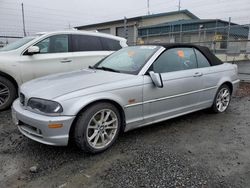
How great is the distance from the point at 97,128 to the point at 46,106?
676mm

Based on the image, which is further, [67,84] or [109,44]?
[109,44]

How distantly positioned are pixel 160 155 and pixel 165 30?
17530 millimetres

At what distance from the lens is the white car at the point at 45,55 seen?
4.17 metres

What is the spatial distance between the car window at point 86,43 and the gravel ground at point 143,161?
8.15ft

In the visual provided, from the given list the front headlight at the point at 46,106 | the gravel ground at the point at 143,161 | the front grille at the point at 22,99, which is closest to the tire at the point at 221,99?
the gravel ground at the point at 143,161

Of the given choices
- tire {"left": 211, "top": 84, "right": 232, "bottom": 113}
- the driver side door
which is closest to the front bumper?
the driver side door

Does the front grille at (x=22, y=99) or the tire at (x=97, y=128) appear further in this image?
the front grille at (x=22, y=99)

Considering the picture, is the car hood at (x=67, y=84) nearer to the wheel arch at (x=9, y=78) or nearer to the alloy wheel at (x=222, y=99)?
the wheel arch at (x=9, y=78)

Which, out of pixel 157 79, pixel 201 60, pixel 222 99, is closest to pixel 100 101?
pixel 157 79

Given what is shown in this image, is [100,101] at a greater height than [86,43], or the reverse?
[86,43]

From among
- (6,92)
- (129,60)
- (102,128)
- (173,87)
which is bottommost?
(102,128)

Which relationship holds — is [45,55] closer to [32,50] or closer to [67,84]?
[32,50]

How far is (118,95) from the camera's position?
2672 mm

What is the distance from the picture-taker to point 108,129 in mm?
2736
